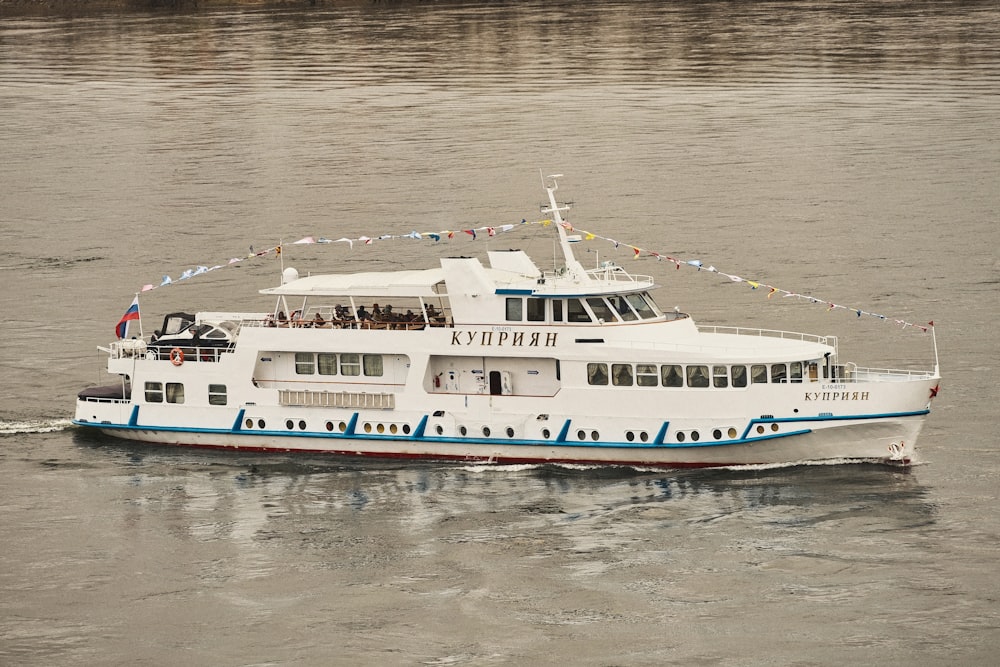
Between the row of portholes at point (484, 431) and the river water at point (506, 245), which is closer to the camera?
the river water at point (506, 245)

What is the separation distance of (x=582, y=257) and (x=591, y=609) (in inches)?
1458

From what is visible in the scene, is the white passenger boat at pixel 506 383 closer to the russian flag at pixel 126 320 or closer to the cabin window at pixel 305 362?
the cabin window at pixel 305 362

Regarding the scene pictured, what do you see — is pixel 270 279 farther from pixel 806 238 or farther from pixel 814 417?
pixel 814 417

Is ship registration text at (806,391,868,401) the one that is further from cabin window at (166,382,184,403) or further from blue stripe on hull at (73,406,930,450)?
cabin window at (166,382,184,403)

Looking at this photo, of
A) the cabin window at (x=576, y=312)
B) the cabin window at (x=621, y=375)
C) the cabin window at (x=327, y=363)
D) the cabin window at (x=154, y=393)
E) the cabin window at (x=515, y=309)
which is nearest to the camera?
the cabin window at (x=621, y=375)

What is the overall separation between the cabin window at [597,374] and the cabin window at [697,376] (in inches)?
92.9

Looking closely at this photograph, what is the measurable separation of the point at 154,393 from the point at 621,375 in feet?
47.5

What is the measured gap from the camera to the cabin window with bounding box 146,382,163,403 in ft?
166

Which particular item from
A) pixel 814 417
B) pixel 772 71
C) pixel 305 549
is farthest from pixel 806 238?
pixel 772 71

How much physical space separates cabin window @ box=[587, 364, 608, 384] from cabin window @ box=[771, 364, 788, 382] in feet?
15.1

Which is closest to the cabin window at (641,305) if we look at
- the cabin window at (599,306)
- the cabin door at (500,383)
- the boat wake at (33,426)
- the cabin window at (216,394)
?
the cabin window at (599,306)

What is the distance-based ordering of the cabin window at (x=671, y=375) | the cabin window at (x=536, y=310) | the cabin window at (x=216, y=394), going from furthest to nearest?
the cabin window at (x=216, y=394), the cabin window at (x=536, y=310), the cabin window at (x=671, y=375)

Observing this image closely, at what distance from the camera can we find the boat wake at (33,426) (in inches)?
2031

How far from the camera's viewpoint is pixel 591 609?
36.6 metres
